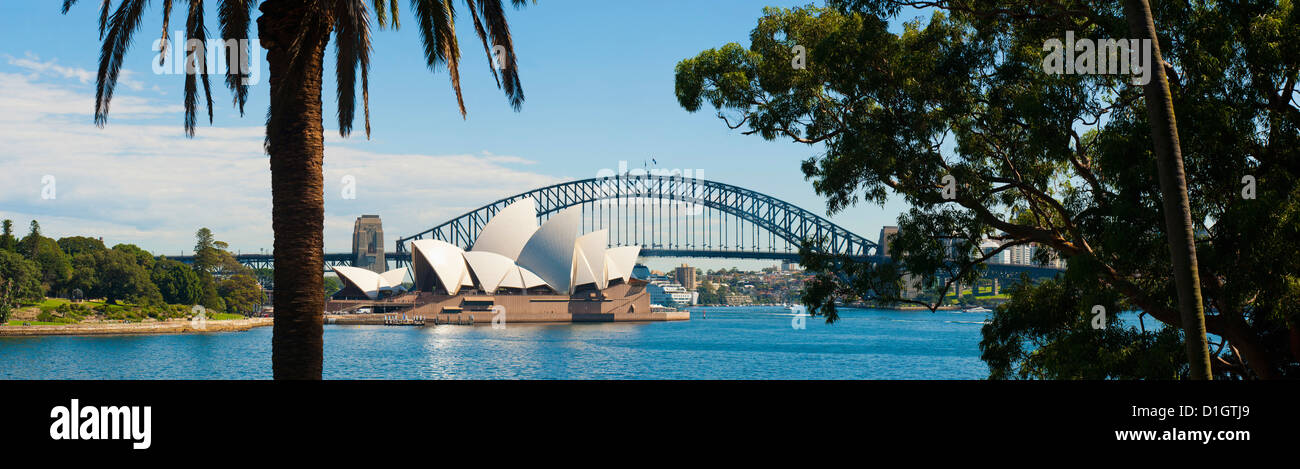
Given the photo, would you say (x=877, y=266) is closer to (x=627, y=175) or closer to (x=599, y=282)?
(x=599, y=282)

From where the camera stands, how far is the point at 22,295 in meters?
89.4

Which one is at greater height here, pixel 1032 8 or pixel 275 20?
pixel 1032 8

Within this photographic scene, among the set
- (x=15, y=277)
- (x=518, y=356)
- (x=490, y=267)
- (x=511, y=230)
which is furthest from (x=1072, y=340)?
(x=15, y=277)

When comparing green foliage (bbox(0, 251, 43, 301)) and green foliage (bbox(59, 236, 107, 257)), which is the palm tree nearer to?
green foliage (bbox(0, 251, 43, 301))

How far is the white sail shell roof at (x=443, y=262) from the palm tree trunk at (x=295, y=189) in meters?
93.6

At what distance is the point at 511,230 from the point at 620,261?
1491 centimetres

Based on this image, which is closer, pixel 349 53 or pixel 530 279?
pixel 349 53

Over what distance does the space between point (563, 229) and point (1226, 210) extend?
8625 cm

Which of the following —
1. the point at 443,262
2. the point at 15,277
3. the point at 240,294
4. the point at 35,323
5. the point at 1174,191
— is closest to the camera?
the point at 1174,191

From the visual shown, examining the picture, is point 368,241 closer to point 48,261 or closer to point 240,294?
point 240,294

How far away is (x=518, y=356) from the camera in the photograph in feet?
200

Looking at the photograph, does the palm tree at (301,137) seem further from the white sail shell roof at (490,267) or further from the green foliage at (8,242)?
the green foliage at (8,242)

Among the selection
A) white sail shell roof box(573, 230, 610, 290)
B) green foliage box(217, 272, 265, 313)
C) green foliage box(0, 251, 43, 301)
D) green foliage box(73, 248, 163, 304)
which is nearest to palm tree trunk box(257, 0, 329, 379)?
white sail shell roof box(573, 230, 610, 290)
